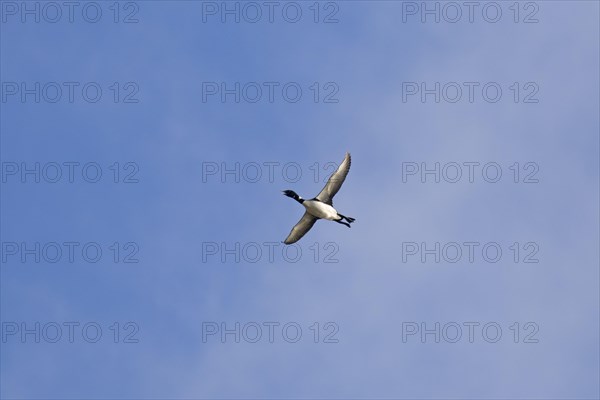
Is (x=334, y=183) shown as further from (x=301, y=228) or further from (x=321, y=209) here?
(x=301, y=228)

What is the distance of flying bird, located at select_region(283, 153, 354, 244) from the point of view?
93438 mm

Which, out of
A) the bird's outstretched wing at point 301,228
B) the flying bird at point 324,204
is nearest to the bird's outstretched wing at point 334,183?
the flying bird at point 324,204

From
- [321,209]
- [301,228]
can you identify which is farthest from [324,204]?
[301,228]

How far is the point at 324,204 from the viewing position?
3696 inches

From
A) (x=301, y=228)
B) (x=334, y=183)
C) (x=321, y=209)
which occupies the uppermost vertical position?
(x=334, y=183)

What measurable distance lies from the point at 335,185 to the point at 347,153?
1.83 metres

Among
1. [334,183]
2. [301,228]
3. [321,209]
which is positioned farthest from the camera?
[301,228]

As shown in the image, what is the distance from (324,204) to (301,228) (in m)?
2.59

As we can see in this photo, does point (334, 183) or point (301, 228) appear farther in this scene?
point (301, 228)

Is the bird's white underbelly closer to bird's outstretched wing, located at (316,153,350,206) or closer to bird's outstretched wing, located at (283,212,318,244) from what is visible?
bird's outstretched wing, located at (316,153,350,206)

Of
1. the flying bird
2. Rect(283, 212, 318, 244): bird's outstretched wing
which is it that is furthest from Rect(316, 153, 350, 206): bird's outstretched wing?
Rect(283, 212, 318, 244): bird's outstretched wing

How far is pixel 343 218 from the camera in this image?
94.4m

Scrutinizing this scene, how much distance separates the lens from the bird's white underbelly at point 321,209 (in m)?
93.9

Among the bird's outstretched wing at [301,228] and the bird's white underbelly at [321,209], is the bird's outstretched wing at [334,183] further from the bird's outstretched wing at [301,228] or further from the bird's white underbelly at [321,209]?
the bird's outstretched wing at [301,228]
